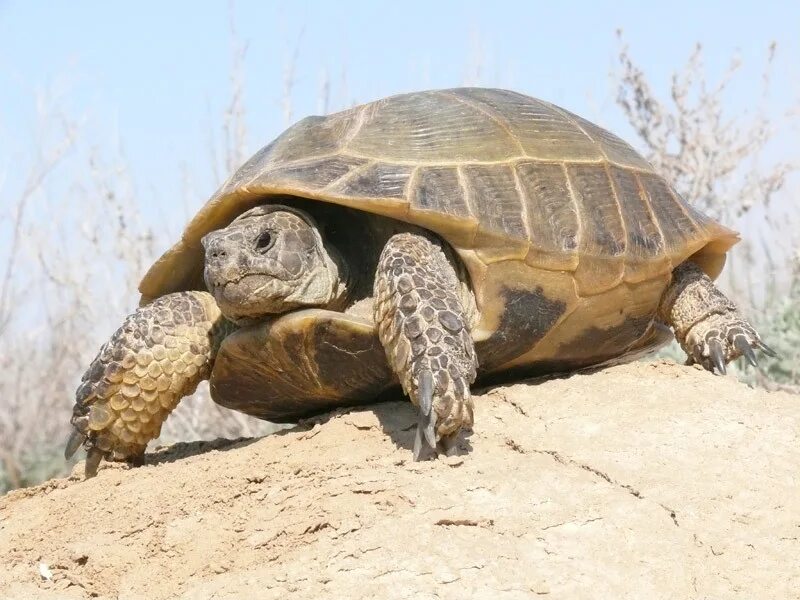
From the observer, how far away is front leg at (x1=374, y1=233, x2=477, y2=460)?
354cm

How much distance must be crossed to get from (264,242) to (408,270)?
701 millimetres

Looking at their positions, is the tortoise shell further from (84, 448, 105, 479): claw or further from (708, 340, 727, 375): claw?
(84, 448, 105, 479): claw

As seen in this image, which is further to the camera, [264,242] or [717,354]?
[717,354]

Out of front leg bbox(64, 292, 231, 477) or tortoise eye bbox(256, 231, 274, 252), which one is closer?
tortoise eye bbox(256, 231, 274, 252)

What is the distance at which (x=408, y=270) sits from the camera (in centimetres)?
387

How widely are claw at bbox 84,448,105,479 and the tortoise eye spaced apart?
1302mm

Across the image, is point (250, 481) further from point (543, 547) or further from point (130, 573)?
point (543, 547)

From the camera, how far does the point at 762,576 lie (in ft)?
9.27

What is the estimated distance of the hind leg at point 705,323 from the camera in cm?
493

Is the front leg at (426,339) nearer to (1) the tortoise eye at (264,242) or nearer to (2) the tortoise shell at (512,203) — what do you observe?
(2) the tortoise shell at (512,203)

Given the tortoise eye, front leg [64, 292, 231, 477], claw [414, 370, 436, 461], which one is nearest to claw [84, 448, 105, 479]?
front leg [64, 292, 231, 477]

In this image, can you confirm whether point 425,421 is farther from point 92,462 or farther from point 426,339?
point 92,462

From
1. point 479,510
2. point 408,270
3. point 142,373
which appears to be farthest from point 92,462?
point 479,510

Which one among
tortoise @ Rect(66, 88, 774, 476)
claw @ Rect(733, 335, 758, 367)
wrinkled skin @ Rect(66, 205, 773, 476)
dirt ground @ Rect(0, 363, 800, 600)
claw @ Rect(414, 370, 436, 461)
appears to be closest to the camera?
dirt ground @ Rect(0, 363, 800, 600)
